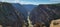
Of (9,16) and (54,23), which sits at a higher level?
(9,16)

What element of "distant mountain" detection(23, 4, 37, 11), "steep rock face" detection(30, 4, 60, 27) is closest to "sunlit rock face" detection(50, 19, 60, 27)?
"steep rock face" detection(30, 4, 60, 27)

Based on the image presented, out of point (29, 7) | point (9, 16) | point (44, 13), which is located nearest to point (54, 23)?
point (44, 13)

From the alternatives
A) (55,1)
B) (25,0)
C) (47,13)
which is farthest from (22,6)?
(55,1)

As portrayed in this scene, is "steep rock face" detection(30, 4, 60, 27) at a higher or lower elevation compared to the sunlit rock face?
higher

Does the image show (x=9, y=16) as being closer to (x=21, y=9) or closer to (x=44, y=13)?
(x=21, y=9)

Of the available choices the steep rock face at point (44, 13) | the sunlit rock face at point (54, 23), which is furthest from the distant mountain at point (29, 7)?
the sunlit rock face at point (54, 23)

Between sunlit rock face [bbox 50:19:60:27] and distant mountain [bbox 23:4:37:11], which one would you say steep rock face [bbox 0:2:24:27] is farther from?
sunlit rock face [bbox 50:19:60:27]
